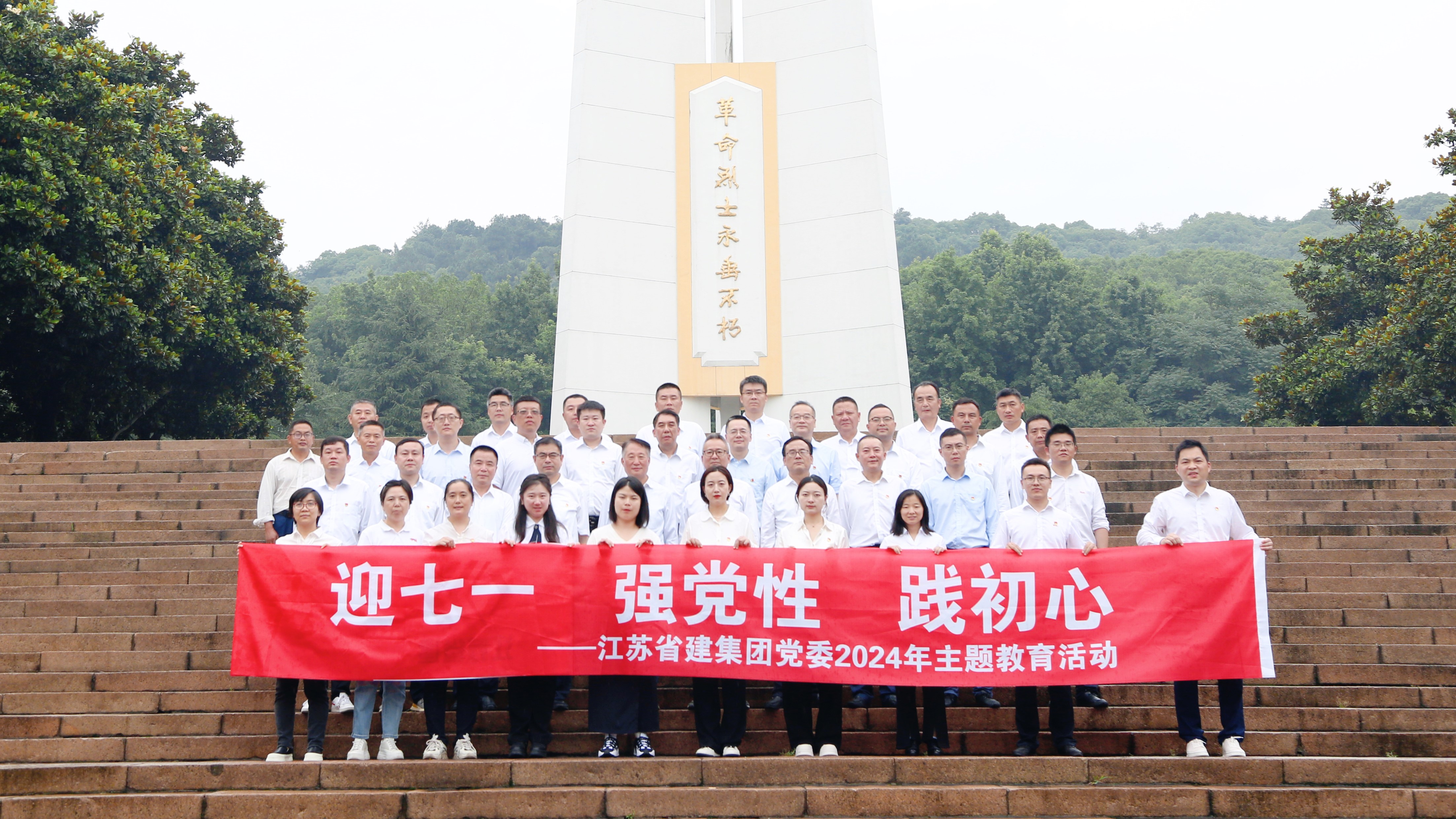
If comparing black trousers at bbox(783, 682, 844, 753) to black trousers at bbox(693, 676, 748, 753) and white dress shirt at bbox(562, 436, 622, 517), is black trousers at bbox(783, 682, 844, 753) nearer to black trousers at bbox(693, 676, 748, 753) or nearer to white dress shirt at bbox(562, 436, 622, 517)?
black trousers at bbox(693, 676, 748, 753)

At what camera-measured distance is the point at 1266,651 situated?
520 centimetres

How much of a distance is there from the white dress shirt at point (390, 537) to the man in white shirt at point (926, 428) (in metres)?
2.95

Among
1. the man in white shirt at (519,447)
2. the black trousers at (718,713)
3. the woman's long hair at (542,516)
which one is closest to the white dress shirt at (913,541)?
the black trousers at (718,713)

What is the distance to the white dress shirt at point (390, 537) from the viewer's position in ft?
18.0

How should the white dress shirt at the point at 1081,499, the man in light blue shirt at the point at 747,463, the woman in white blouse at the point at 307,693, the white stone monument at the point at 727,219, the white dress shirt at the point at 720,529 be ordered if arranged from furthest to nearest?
the white stone monument at the point at 727,219, the man in light blue shirt at the point at 747,463, the white dress shirt at the point at 1081,499, the white dress shirt at the point at 720,529, the woman in white blouse at the point at 307,693

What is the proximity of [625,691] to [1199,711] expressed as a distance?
2.61 metres

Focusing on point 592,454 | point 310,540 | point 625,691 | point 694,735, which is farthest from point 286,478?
point 694,735

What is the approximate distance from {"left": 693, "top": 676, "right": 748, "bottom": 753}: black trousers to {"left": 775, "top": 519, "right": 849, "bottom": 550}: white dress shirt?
691 millimetres

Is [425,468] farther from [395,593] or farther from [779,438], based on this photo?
[779,438]

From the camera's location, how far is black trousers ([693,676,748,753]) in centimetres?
521

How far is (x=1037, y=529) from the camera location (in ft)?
18.0

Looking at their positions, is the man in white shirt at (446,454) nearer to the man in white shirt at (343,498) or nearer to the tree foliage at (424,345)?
the man in white shirt at (343,498)

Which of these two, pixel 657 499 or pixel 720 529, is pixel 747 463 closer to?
pixel 657 499

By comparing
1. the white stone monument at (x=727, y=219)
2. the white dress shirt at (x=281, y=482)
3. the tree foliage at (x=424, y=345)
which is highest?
the tree foliage at (x=424, y=345)
